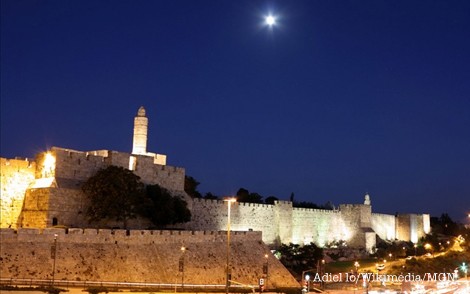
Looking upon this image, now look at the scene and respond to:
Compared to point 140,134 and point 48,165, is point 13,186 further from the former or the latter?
point 140,134

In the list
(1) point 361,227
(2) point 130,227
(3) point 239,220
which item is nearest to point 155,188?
(2) point 130,227

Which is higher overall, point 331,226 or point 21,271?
point 331,226

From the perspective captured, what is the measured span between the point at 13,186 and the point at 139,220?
25.9 feet

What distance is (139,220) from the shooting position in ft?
118

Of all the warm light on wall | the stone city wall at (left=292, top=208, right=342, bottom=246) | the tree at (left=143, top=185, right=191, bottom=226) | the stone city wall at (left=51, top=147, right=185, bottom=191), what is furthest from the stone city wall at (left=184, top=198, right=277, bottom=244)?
the warm light on wall

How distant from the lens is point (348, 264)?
5016cm

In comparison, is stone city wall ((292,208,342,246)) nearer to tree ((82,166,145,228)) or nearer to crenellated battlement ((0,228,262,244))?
crenellated battlement ((0,228,262,244))

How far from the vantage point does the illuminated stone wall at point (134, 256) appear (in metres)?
25.0

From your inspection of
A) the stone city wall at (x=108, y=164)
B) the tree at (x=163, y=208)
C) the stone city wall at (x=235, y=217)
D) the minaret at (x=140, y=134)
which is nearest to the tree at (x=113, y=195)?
the stone city wall at (x=108, y=164)

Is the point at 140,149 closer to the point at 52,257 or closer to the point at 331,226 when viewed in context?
the point at 52,257

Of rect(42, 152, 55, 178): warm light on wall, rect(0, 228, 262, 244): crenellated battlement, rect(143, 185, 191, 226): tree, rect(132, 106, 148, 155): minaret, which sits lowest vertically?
rect(0, 228, 262, 244): crenellated battlement

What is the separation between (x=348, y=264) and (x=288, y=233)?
20.1ft

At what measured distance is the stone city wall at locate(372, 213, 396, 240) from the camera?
68238 mm

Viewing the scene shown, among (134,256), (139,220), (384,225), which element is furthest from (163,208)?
(384,225)
